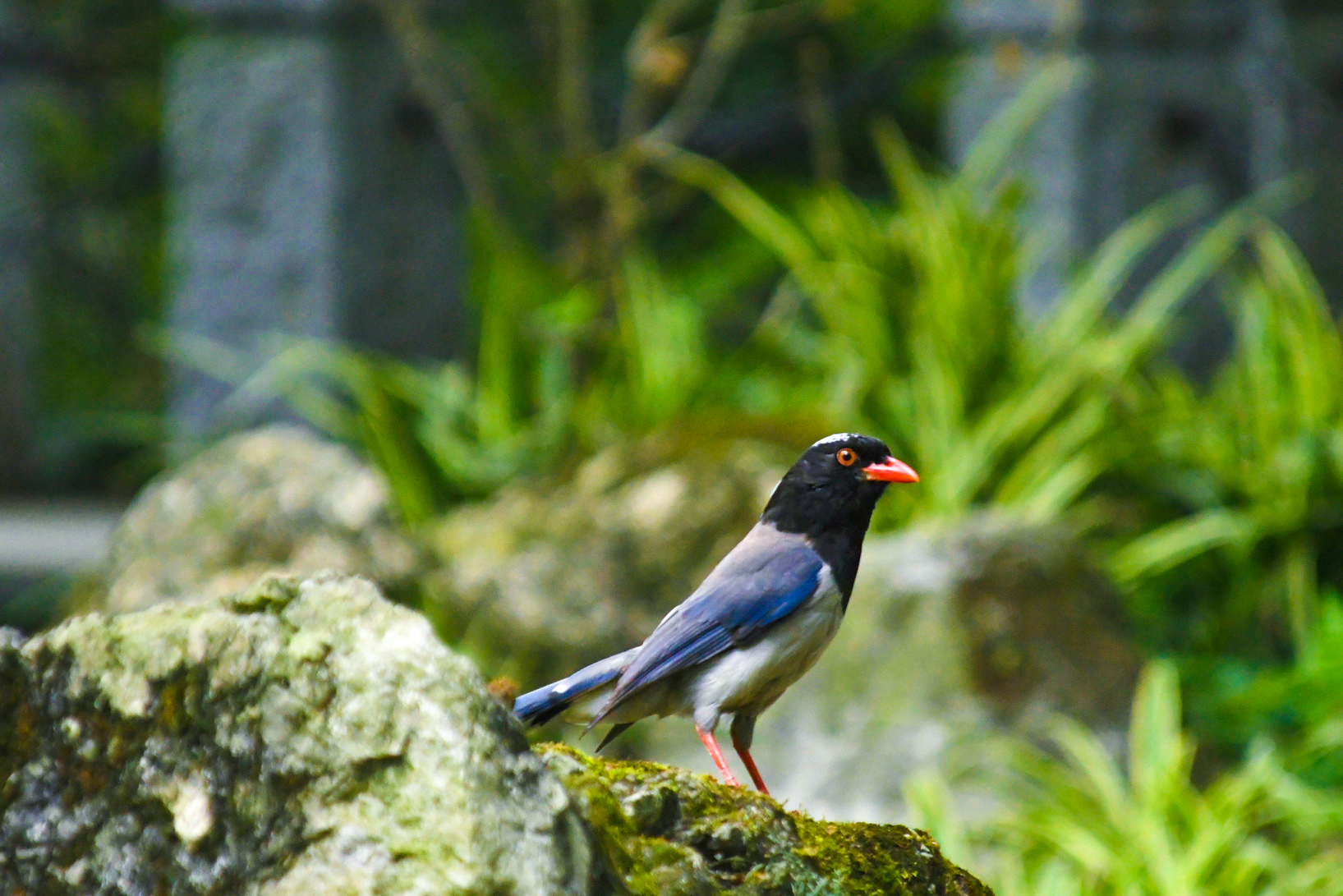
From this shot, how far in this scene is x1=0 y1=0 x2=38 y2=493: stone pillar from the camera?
315 inches

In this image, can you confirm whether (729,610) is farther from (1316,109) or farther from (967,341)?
(1316,109)

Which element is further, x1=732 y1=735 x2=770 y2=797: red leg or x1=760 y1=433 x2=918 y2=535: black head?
x1=760 y1=433 x2=918 y2=535: black head

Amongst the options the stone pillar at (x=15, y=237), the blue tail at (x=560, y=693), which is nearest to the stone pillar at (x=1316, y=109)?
the blue tail at (x=560, y=693)

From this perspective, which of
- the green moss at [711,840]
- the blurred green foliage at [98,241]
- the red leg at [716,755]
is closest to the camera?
the green moss at [711,840]

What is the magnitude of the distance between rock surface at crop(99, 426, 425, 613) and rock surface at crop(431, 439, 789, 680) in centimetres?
24

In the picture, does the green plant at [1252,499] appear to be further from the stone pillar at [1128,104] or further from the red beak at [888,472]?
the red beak at [888,472]

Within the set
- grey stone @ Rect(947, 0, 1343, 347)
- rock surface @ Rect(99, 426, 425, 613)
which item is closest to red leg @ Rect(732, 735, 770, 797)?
rock surface @ Rect(99, 426, 425, 613)

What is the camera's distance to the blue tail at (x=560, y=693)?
6.27ft

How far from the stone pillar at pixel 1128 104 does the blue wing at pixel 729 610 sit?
4318mm

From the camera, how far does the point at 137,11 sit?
9.52 m

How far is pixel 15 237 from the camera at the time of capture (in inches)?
310

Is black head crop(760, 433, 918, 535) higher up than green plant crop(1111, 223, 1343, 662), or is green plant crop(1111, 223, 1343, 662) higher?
black head crop(760, 433, 918, 535)

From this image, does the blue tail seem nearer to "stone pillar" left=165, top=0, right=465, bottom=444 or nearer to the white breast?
the white breast

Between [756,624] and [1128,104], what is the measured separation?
4864mm
